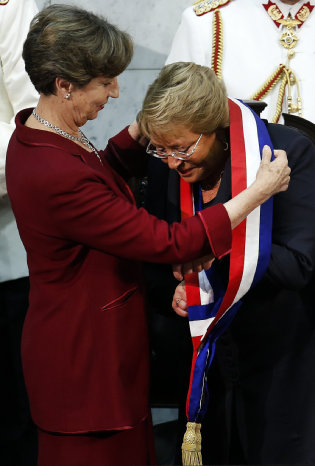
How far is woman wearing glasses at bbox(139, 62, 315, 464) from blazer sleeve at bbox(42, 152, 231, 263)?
0.21 metres

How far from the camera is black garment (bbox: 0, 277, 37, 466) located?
127 inches

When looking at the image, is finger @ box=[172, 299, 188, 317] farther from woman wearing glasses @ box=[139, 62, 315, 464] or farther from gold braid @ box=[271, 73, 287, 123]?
gold braid @ box=[271, 73, 287, 123]

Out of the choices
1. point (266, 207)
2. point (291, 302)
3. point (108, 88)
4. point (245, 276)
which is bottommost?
point (291, 302)

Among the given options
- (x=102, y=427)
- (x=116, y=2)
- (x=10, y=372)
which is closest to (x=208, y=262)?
(x=102, y=427)

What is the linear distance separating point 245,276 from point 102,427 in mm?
603

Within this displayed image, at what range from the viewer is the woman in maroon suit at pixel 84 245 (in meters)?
2.17

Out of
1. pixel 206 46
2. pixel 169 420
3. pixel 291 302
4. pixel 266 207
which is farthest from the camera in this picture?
pixel 169 420

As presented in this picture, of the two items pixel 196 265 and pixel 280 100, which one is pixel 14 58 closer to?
pixel 280 100

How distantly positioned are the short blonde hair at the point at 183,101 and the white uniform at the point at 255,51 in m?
0.78

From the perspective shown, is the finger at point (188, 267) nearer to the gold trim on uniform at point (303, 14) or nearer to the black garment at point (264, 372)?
the black garment at point (264, 372)

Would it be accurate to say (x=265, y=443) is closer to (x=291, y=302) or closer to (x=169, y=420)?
(x=291, y=302)

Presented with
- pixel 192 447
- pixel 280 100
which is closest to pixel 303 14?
pixel 280 100

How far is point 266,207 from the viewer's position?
2.35 meters

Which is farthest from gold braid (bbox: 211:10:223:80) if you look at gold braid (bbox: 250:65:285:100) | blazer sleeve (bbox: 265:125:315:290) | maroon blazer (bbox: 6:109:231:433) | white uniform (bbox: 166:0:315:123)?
maroon blazer (bbox: 6:109:231:433)
